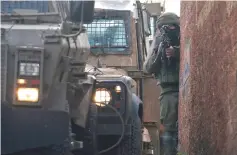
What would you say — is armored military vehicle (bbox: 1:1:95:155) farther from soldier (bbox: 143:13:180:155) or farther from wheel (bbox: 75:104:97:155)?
soldier (bbox: 143:13:180:155)

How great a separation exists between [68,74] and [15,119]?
608mm

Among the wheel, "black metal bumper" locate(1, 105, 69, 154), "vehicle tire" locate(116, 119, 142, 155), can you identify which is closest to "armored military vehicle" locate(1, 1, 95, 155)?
"black metal bumper" locate(1, 105, 69, 154)

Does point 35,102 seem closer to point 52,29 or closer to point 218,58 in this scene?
point 52,29

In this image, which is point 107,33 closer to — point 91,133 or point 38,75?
point 91,133

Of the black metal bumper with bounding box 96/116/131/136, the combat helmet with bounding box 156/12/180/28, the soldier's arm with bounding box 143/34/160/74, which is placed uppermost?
the combat helmet with bounding box 156/12/180/28

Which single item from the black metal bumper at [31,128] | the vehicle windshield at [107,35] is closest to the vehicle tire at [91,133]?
the black metal bumper at [31,128]

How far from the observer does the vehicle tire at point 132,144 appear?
19.2 ft

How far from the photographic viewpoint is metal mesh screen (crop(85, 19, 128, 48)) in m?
8.93

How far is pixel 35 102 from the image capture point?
4227 millimetres

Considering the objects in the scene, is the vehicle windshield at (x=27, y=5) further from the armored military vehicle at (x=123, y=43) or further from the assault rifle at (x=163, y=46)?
the assault rifle at (x=163, y=46)

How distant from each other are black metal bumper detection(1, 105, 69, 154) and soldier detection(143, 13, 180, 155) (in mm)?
4098

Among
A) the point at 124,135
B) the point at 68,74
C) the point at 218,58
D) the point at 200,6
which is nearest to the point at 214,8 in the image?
the point at 218,58

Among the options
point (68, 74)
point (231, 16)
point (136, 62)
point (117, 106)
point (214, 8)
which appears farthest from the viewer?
point (136, 62)

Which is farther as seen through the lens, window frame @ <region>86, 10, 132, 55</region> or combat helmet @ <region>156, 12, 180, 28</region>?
window frame @ <region>86, 10, 132, 55</region>
